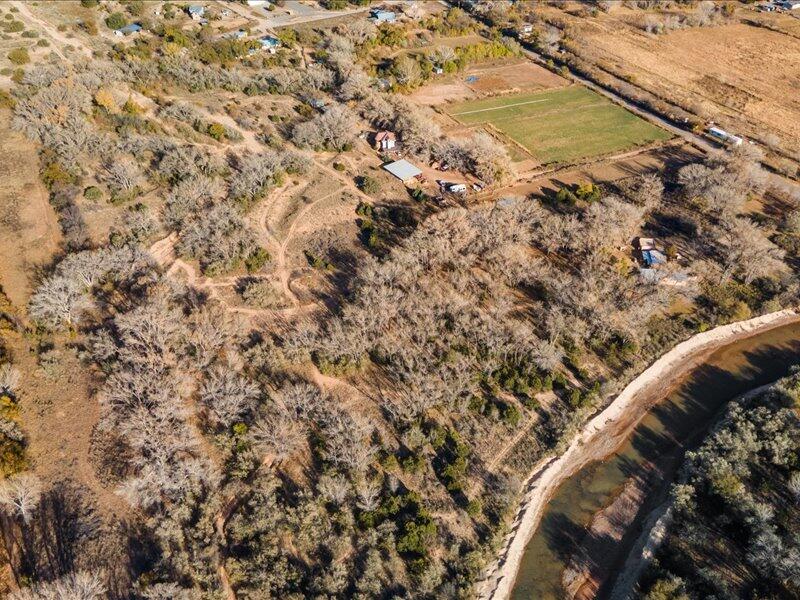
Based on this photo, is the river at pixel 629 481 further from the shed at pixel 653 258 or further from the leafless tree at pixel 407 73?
the leafless tree at pixel 407 73

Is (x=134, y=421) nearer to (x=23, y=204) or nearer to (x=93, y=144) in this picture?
(x=23, y=204)

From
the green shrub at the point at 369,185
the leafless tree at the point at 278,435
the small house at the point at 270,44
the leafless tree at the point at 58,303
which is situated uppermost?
the small house at the point at 270,44

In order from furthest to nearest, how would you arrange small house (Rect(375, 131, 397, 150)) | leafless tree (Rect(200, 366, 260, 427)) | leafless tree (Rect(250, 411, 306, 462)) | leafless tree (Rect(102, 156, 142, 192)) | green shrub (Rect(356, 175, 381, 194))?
1. small house (Rect(375, 131, 397, 150))
2. green shrub (Rect(356, 175, 381, 194))
3. leafless tree (Rect(102, 156, 142, 192))
4. leafless tree (Rect(200, 366, 260, 427))
5. leafless tree (Rect(250, 411, 306, 462))

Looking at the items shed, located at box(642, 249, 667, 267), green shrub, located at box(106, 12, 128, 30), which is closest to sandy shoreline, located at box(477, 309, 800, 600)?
shed, located at box(642, 249, 667, 267)

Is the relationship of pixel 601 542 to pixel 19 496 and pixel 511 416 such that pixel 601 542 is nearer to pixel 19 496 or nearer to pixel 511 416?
pixel 511 416

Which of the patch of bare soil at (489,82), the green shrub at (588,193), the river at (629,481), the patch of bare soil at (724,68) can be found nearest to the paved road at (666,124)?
the patch of bare soil at (489,82)

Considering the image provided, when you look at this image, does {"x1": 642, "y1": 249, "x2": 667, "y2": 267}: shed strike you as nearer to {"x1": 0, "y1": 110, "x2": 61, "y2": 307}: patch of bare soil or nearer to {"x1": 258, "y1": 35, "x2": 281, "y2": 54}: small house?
{"x1": 0, "y1": 110, "x2": 61, "y2": 307}: patch of bare soil

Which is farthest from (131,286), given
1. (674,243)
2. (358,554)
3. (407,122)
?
(674,243)

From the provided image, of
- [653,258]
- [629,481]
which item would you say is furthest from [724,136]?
[629,481]
